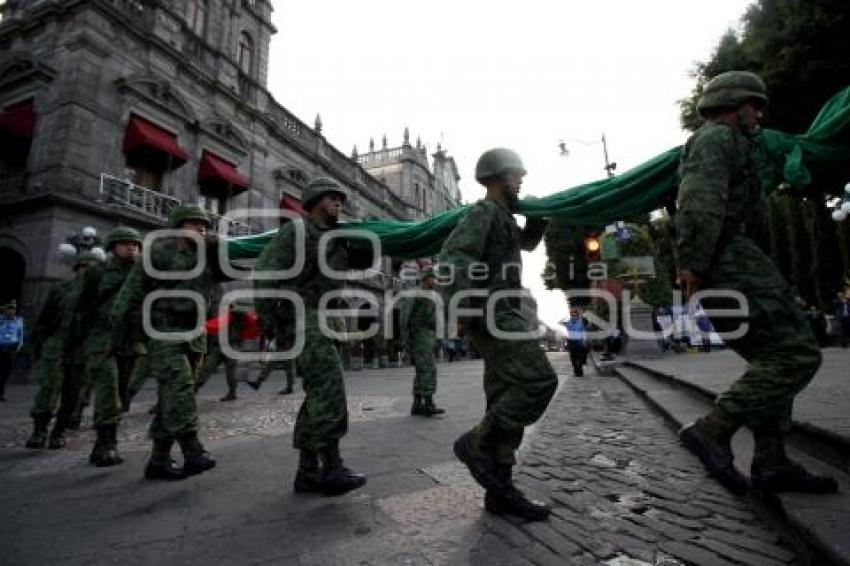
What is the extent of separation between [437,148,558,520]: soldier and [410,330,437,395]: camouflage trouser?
339 centimetres

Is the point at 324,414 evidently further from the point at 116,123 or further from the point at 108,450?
the point at 116,123

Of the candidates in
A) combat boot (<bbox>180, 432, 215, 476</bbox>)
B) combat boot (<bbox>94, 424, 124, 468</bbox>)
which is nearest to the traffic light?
combat boot (<bbox>180, 432, 215, 476</bbox>)

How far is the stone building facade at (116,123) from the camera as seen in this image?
12711mm

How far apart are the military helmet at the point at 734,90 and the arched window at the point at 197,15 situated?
19065mm


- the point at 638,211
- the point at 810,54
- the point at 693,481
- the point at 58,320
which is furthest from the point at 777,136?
the point at 810,54

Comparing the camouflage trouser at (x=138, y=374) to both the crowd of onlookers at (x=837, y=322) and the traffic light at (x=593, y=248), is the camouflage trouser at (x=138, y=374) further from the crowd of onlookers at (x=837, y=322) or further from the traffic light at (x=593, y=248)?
the crowd of onlookers at (x=837, y=322)

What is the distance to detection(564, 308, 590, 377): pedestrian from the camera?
11824mm

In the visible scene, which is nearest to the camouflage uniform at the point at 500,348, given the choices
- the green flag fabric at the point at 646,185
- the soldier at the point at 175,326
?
the green flag fabric at the point at 646,185

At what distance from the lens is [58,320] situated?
525 cm

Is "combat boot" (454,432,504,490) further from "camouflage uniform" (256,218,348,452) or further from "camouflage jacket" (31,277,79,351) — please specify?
"camouflage jacket" (31,277,79,351)

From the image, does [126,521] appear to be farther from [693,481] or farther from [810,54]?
[810,54]

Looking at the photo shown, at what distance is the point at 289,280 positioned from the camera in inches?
132

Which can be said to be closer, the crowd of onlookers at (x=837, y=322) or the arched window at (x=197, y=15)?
the crowd of onlookers at (x=837, y=322)

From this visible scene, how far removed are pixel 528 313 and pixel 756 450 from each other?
4.25ft
